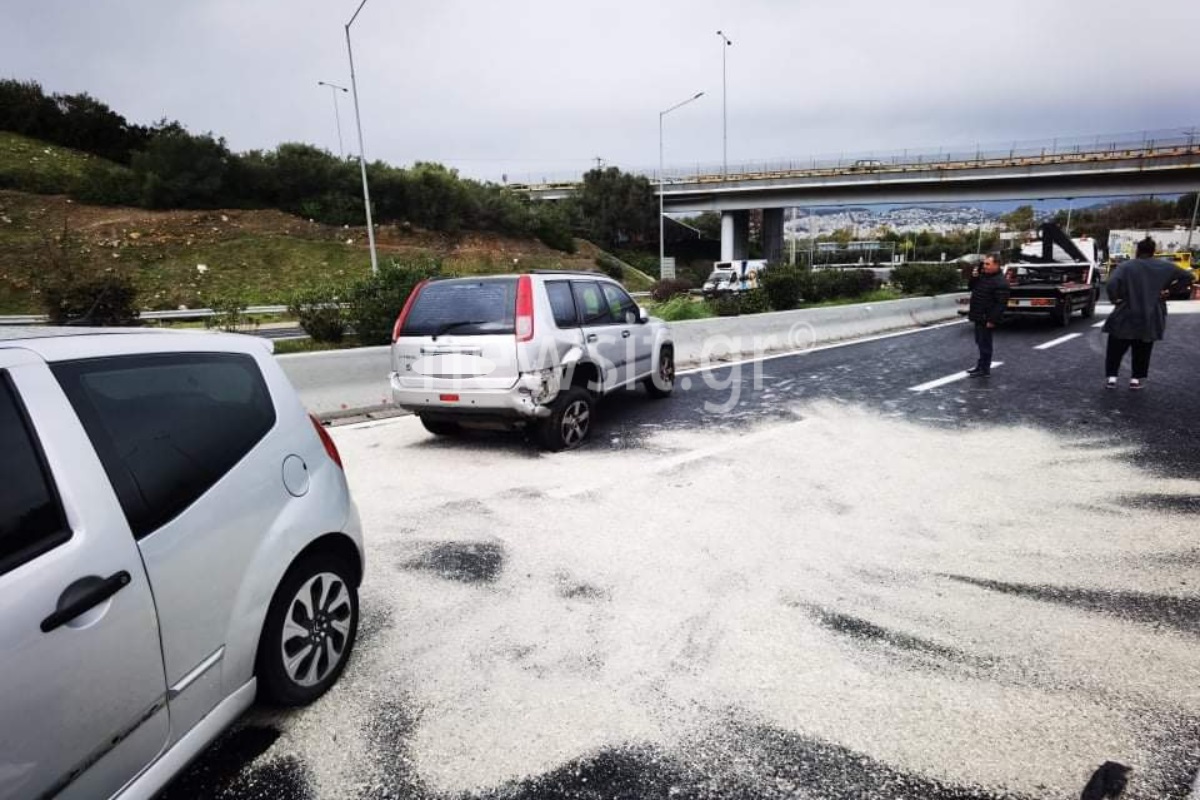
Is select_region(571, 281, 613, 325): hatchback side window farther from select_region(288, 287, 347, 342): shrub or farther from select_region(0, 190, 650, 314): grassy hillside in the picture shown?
select_region(0, 190, 650, 314): grassy hillside

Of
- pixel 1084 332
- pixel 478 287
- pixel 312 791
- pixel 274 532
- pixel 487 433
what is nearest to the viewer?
pixel 312 791

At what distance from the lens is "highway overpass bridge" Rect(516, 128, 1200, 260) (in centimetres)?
3872

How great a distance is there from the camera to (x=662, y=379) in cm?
929

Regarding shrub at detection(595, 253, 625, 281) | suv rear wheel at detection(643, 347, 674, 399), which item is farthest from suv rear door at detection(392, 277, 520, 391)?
shrub at detection(595, 253, 625, 281)

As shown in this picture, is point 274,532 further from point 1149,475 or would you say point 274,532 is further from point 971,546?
point 1149,475

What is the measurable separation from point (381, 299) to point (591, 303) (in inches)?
178

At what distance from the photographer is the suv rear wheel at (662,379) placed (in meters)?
9.12

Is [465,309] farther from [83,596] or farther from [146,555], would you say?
[83,596]

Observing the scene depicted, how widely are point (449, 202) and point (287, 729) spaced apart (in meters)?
45.3

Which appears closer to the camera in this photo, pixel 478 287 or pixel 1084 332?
pixel 478 287

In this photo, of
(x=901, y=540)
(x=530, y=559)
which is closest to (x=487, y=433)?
(x=530, y=559)

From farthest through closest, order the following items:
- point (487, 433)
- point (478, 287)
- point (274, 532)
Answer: point (487, 433) → point (478, 287) → point (274, 532)

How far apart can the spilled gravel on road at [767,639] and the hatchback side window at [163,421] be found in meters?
1.20

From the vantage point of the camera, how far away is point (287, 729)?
2.71 metres
